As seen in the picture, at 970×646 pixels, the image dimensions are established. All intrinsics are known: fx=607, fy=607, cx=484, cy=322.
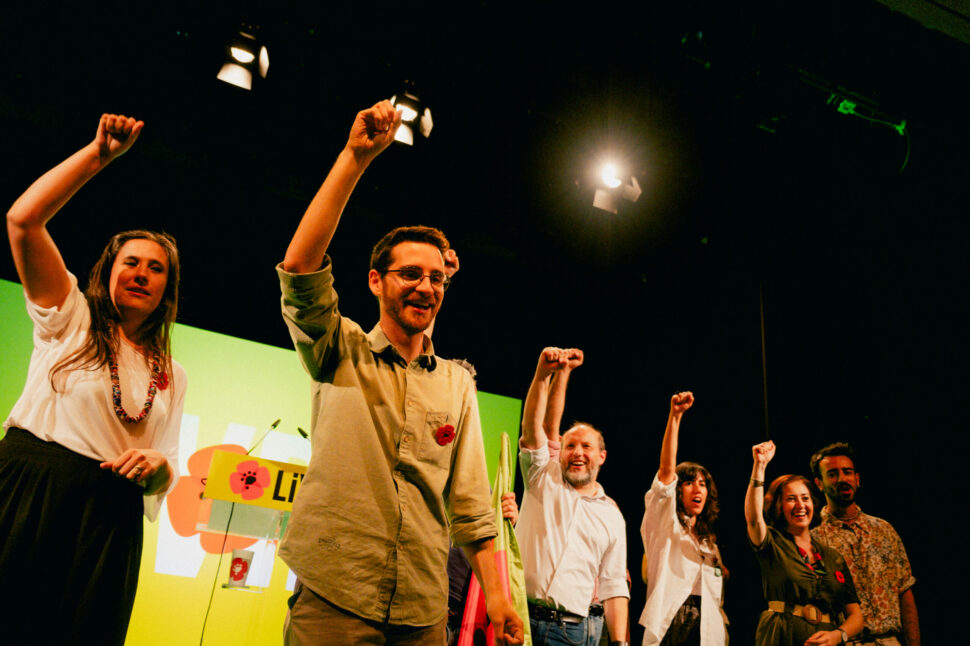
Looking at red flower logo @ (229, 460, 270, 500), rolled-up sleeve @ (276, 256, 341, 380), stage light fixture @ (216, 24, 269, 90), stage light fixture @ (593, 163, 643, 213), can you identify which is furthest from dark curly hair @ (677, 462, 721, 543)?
stage light fixture @ (216, 24, 269, 90)

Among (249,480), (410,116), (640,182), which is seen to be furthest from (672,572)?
(410,116)

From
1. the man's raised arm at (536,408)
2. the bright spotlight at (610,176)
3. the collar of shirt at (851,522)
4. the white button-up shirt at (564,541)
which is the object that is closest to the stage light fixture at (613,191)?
the bright spotlight at (610,176)

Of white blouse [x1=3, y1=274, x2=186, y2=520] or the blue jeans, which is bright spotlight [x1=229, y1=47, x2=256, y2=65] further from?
the blue jeans

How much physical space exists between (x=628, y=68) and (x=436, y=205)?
1839 millimetres

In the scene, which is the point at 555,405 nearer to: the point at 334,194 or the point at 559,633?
the point at 559,633

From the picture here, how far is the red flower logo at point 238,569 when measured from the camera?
4.11 m

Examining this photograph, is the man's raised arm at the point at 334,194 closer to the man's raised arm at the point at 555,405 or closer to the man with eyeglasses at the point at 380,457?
the man with eyeglasses at the point at 380,457

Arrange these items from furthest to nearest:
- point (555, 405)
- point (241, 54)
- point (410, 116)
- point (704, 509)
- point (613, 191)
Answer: point (613, 191) → point (410, 116) → point (704, 509) → point (241, 54) → point (555, 405)

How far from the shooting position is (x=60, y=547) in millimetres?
1541

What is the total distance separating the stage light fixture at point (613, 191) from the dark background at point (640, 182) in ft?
0.30

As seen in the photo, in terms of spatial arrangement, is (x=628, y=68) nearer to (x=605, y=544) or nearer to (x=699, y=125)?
(x=699, y=125)

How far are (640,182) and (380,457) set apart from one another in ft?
14.1

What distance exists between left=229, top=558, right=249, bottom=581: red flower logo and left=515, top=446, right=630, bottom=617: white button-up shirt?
199 centimetres

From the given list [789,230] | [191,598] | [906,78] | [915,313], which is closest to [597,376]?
[789,230]
